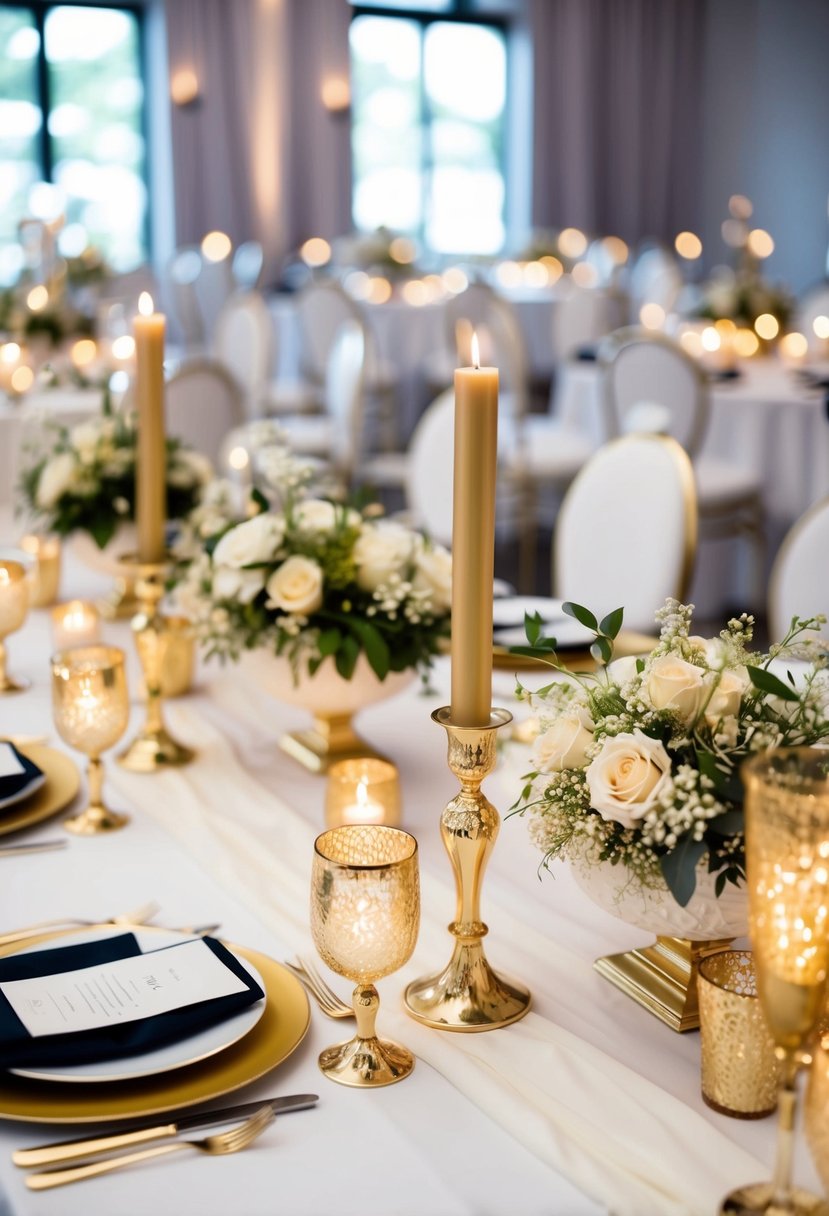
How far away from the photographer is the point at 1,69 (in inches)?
376

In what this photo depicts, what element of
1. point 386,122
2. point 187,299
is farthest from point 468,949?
point 386,122

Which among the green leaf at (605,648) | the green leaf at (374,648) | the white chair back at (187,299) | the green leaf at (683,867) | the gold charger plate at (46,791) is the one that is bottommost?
the gold charger plate at (46,791)

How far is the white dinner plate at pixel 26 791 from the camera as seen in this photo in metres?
1.38

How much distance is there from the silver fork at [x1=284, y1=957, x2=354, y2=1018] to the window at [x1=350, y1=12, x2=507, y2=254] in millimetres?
10675

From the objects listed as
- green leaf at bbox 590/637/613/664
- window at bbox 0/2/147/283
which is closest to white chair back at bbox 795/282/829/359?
window at bbox 0/2/147/283

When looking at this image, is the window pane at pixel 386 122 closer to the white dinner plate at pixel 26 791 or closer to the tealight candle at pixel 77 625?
the tealight candle at pixel 77 625

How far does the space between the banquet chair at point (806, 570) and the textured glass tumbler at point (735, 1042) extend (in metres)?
1.34

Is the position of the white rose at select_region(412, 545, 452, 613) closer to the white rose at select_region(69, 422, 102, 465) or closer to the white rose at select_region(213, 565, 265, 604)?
the white rose at select_region(213, 565, 265, 604)

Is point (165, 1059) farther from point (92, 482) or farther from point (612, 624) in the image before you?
point (92, 482)

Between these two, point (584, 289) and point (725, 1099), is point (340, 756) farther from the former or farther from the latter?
point (584, 289)

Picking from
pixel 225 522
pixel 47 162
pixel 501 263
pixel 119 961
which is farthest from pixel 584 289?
pixel 119 961

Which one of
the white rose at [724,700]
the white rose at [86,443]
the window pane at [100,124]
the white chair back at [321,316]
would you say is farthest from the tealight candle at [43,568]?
the window pane at [100,124]

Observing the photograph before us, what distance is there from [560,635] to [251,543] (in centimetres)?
58

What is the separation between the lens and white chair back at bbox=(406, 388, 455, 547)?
3.29 m
